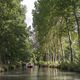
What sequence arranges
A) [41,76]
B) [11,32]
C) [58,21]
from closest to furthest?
[41,76] < [11,32] < [58,21]

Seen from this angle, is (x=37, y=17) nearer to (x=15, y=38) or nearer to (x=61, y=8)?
(x=15, y=38)

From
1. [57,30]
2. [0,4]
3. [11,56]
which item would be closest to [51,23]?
[57,30]

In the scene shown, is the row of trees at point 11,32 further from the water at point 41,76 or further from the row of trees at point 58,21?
the water at point 41,76

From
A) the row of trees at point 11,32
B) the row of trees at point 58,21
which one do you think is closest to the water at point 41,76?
the row of trees at point 11,32

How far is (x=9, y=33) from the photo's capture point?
76125mm

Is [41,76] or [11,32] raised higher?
[11,32]

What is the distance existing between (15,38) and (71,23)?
14.0 m

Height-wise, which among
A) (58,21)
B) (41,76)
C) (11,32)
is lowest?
(41,76)

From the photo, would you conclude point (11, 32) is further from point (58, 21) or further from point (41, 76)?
point (41, 76)

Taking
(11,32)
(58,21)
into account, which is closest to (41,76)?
(11,32)

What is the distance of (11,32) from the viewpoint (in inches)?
Result: 3049

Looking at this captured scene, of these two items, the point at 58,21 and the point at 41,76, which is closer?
the point at 41,76

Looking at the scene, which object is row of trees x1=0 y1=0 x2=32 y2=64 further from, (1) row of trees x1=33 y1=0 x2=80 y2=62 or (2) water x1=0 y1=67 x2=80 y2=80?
(2) water x1=0 y1=67 x2=80 y2=80

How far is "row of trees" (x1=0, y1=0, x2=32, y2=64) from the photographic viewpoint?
53875 mm
